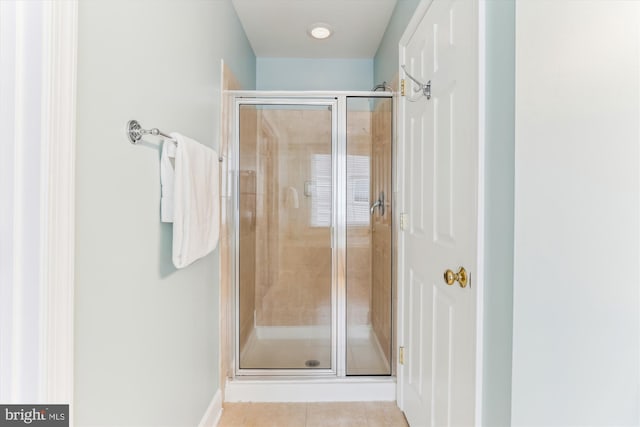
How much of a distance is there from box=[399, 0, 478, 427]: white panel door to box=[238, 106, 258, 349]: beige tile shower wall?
3.11 feet

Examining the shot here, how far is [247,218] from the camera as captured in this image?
7.77 feet

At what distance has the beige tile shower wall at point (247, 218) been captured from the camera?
91.3 inches

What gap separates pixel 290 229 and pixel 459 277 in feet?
4.47

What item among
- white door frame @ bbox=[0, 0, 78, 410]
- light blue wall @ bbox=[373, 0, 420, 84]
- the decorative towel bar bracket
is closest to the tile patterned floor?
white door frame @ bbox=[0, 0, 78, 410]

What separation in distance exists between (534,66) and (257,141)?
1.73 meters

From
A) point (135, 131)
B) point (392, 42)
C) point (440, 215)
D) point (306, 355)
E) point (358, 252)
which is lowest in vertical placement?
point (306, 355)

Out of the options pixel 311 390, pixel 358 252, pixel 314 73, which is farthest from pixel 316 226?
pixel 314 73

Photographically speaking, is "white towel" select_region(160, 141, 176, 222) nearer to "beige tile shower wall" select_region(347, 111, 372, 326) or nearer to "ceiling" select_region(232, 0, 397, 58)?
"beige tile shower wall" select_region(347, 111, 372, 326)

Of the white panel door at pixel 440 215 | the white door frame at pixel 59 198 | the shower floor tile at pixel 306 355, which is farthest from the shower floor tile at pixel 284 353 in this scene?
the white door frame at pixel 59 198

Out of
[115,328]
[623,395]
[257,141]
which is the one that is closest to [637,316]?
[623,395]

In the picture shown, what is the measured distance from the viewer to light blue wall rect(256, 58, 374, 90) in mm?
3271

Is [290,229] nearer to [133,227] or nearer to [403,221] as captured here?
[403,221]

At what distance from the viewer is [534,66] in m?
0.90

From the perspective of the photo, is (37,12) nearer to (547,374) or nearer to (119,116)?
(119,116)
